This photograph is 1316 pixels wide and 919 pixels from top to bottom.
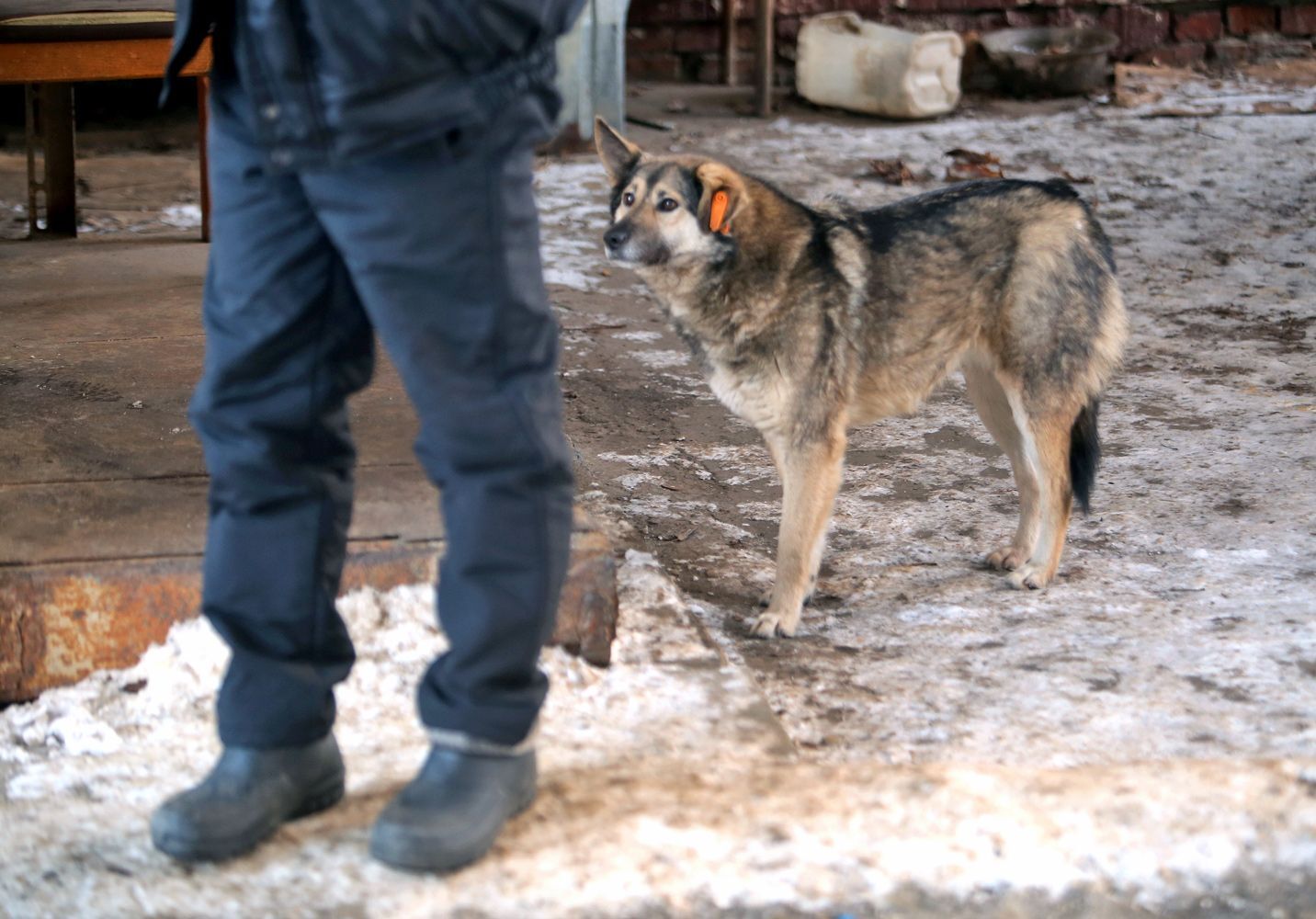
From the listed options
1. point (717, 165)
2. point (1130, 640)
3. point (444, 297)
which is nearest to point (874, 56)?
point (717, 165)

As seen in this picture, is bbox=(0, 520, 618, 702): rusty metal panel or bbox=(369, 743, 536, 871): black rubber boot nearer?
bbox=(369, 743, 536, 871): black rubber boot

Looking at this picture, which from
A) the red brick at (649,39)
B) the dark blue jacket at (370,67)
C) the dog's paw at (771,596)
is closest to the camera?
the dark blue jacket at (370,67)

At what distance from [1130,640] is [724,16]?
8.49 meters

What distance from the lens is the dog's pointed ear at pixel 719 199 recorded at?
131 inches

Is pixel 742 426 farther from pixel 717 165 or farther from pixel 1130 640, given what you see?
pixel 1130 640

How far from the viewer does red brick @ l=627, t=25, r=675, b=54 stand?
430 inches

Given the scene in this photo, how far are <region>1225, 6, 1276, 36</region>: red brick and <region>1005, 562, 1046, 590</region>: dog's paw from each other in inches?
351

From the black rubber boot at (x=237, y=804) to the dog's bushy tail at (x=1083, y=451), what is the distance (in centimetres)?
223

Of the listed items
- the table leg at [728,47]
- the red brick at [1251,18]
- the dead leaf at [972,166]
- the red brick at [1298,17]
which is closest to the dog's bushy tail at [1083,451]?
the dead leaf at [972,166]

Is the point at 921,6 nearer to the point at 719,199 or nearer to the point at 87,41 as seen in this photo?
the point at 87,41

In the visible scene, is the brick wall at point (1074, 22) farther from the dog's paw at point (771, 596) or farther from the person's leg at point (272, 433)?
the person's leg at point (272, 433)

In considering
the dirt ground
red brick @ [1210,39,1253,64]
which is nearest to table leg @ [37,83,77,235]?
the dirt ground

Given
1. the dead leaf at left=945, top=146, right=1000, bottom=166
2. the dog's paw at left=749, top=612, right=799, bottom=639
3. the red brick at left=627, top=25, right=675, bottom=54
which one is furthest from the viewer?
the red brick at left=627, top=25, right=675, bottom=54

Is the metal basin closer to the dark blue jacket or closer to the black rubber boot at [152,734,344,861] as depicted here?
the dark blue jacket
